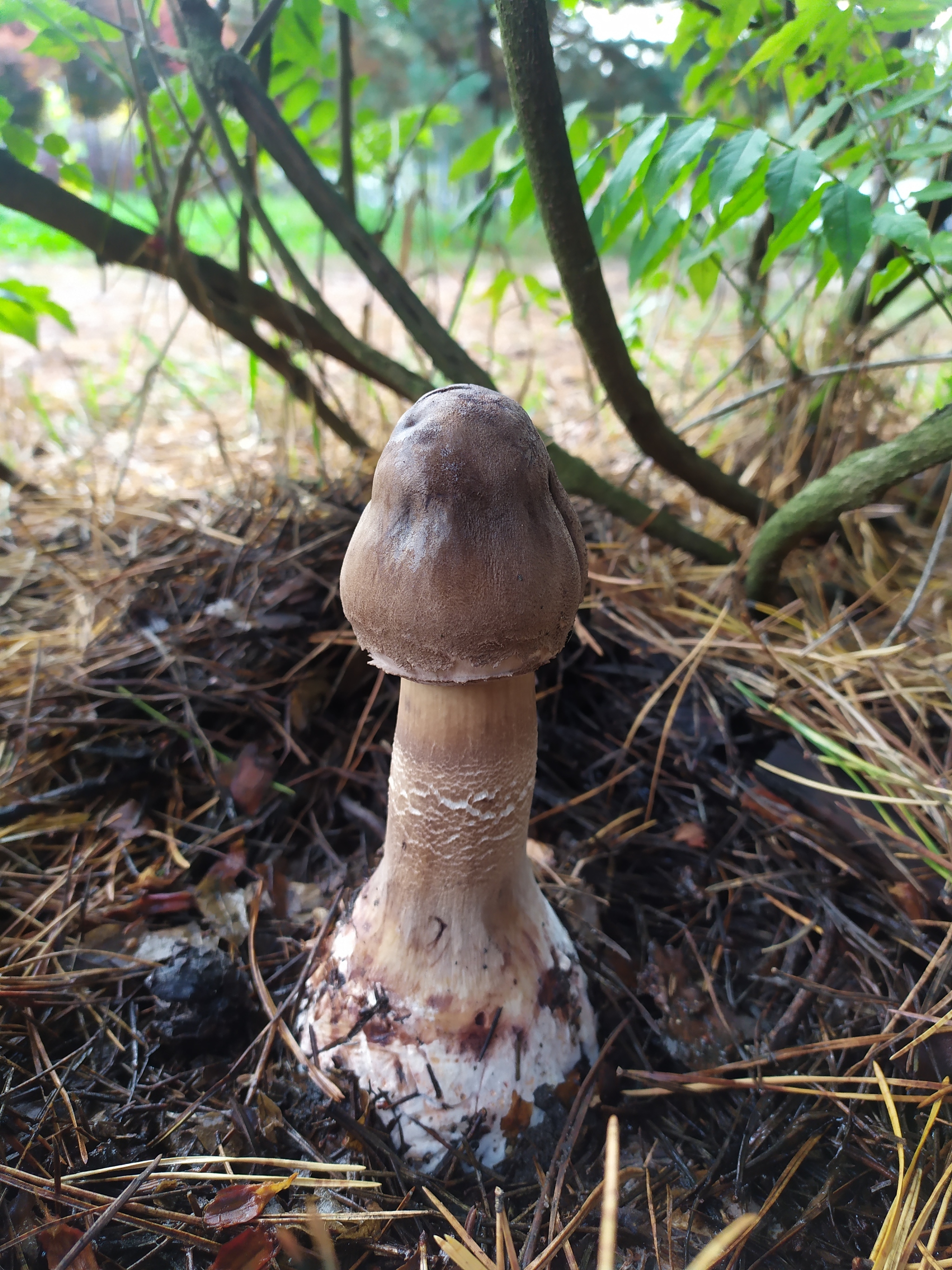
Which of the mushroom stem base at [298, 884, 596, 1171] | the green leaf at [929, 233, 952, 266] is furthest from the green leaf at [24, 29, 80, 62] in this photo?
the mushroom stem base at [298, 884, 596, 1171]

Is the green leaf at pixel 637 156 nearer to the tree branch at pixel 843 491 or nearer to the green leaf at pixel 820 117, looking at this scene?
the green leaf at pixel 820 117

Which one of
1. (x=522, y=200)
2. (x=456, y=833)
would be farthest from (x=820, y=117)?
(x=456, y=833)

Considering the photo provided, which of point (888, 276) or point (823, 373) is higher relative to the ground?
point (888, 276)

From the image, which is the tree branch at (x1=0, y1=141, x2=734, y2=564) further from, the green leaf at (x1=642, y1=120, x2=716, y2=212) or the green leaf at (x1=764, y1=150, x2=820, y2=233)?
the green leaf at (x1=764, y1=150, x2=820, y2=233)

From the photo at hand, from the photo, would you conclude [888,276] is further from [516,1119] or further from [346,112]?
[516,1119]

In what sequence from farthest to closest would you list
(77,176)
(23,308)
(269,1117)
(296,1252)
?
1. (77,176)
2. (23,308)
3. (269,1117)
4. (296,1252)

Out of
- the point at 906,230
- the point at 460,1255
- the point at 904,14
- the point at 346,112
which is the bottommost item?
the point at 460,1255

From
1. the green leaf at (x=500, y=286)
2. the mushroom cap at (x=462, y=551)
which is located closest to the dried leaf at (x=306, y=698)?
the mushroom cap at (x=462, y=551)
